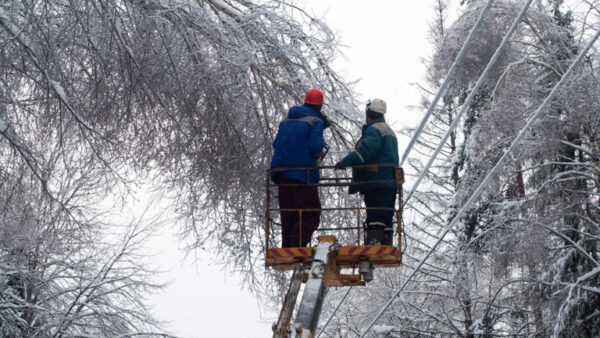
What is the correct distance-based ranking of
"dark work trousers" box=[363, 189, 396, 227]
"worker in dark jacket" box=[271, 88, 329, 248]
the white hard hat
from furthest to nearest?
the white hard hat
"dark work trousers" box=[363, 189, 396, 227]
"worker in dark jacket" box=[271, 88, 329, 248]

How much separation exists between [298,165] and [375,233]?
29.7 inches

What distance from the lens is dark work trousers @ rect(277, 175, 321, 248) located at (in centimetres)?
597

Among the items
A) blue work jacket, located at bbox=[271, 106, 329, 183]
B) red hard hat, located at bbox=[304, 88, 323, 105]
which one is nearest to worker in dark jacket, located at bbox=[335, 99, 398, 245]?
blue work jacket, located at bbox=[271, 106, 329, 183]

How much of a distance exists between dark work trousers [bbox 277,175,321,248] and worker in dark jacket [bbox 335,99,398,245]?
331 millimetres

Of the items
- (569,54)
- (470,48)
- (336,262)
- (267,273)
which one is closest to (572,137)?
(569,54)

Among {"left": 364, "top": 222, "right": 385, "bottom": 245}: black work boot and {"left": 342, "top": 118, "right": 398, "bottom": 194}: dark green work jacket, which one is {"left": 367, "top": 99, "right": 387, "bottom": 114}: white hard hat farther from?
{"left": 364, "top": 222, "right": 385, "bottom": 245}: black work boot

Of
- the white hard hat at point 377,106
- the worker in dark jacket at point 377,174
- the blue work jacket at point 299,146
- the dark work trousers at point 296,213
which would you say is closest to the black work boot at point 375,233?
the worker in dark jacket at point 377,174

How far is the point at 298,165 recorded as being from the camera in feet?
19.6

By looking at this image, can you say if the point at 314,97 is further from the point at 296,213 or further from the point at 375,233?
the point at 375,233

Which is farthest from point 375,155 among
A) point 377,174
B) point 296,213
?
point 296,213

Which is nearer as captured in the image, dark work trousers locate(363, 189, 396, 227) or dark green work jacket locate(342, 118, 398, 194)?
dark green work jacket locate(342, 118, 398, 194)

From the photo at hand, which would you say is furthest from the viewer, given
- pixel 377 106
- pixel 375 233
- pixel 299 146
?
pixel 377 106

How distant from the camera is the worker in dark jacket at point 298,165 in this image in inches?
234

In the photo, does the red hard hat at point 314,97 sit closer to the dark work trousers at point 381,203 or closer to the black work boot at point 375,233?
the dark work trousers at point 381,203
